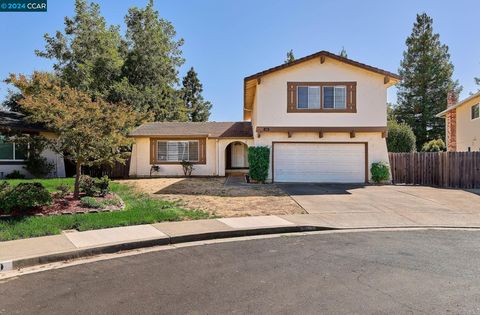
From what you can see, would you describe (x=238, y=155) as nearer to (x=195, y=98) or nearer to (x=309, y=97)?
(x=309, y=97)

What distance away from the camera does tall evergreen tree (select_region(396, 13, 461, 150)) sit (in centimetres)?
4253

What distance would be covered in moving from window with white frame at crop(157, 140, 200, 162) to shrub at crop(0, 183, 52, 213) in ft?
45.0

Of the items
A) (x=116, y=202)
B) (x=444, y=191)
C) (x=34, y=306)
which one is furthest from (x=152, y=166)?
(x=34, y=306)

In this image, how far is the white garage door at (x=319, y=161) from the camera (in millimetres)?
19656

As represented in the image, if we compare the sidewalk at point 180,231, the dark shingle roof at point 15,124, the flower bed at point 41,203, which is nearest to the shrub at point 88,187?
the flower bed at point 41,203

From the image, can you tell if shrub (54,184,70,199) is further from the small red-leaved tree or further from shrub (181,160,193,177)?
shrub (181,160,193,177)

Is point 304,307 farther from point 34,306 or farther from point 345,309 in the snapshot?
point 34,306

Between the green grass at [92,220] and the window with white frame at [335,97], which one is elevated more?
the window with white frame at [335,97]

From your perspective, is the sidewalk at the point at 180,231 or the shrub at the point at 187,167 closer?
the sidewalk at the point at 180,231

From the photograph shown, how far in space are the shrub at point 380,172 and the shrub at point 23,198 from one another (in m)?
15.0

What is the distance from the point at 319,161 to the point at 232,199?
7.93 metres

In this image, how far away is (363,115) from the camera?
1923 cm

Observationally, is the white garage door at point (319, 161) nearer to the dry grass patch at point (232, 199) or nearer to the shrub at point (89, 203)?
the dry grass patch at point (232, 199)

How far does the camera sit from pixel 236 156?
26062mm
